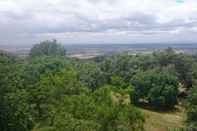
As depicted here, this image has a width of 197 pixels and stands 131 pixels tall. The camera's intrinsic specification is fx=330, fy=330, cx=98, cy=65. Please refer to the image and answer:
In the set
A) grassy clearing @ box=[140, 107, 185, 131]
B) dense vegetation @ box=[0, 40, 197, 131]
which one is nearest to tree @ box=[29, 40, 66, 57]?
dense vegetation @ box=[0, 40, 197, 131]

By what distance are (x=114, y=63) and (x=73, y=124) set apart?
3936 centimetres

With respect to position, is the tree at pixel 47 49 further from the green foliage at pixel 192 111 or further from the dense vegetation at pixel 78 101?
the green foliage at pixel 192 111

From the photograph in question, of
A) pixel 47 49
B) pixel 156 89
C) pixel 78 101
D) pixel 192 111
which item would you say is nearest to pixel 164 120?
pixel 156 89

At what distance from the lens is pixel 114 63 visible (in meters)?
57.4

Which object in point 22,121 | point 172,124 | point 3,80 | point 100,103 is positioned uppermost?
point 3,80

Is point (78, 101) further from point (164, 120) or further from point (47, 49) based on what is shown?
point (47, 49)

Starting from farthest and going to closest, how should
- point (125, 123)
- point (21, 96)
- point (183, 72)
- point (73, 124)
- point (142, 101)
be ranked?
point (183, 72) < point (142, 101) < point (21, 96) < point (125, 123) < point (73, 124)

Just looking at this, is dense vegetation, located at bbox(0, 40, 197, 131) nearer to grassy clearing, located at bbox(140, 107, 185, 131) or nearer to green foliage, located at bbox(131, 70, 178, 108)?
green foliage, located at bbox(131, 70, 178, 108)

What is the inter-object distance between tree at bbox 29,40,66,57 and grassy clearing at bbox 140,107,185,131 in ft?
226

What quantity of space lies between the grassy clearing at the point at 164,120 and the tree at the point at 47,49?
68.8m

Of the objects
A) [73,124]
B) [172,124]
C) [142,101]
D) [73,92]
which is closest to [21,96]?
[73,92]

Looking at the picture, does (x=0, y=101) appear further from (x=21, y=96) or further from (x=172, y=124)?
(x=172, y=124)

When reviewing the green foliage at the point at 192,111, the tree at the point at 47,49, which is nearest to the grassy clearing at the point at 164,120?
the green foliage at the point at 192,111

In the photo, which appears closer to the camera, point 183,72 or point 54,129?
point 54,129
